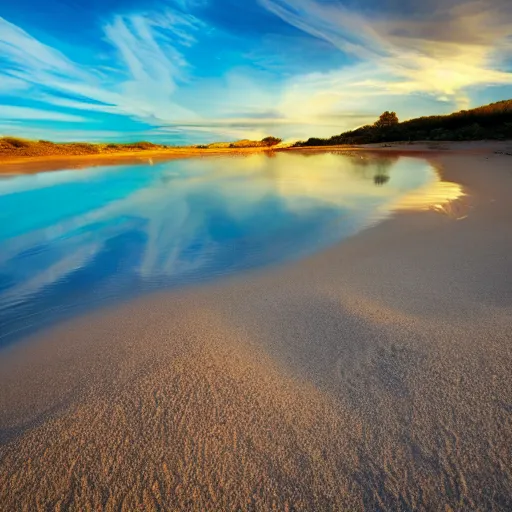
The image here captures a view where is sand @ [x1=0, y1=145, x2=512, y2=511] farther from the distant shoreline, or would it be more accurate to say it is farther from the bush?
A: the bush

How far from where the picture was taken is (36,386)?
2.25 m

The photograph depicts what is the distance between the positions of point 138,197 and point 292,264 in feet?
34.1

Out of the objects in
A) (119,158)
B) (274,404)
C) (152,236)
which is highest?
(274,404)

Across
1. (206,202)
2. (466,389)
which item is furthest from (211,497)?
(206,202)

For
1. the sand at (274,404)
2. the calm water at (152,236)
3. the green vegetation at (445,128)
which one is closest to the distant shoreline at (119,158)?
the green vegetation at (445,128)

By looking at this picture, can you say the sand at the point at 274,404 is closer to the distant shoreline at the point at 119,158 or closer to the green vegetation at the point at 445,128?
A: the distant shoreline at the point at 119,158

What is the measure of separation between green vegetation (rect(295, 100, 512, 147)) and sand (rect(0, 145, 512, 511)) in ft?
130

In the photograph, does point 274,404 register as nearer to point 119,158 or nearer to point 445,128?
point 119,158

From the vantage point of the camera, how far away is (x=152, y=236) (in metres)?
7.07

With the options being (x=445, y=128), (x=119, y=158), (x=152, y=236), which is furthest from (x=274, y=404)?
(x=445, y=128)

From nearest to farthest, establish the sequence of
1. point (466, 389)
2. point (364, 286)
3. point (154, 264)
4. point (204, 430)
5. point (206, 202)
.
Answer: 1. point (204, 430)
2. point (466, 389)
3. point (364, 286)
4. point (154, 264)
5. point (206, 202)

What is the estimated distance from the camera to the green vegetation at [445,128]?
35.9 m

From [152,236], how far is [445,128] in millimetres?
50168

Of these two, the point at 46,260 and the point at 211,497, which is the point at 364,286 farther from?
the point at 46,260
